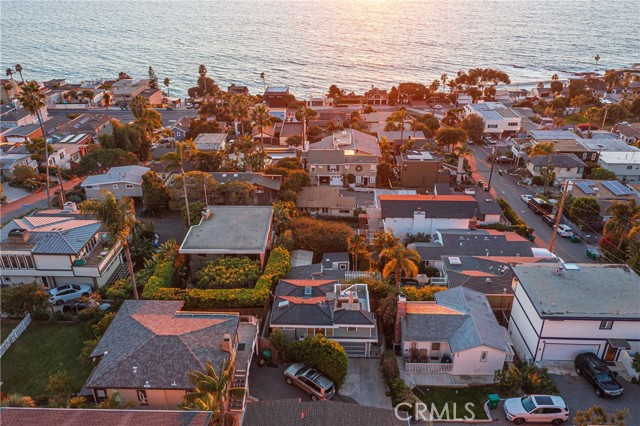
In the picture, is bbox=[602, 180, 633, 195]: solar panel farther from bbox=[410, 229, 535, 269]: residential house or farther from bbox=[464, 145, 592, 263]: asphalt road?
bbox=[410, 229, 535, 269]: residential house

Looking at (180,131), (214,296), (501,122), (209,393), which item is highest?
(209,393)

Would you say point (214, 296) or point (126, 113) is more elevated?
point (214, 296)

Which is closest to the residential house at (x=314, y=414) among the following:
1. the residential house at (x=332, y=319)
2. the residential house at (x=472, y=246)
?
the residential house at (x=332, y=319)

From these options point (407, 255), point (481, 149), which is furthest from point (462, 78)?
point (407, 255)

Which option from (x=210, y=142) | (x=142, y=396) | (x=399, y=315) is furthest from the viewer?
(x=210, y=142)

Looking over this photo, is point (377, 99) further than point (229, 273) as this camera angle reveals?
Yes

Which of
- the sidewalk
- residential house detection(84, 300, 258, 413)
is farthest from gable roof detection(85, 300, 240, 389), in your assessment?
the sidewalk

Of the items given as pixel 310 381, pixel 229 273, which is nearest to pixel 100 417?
pixel 310 381

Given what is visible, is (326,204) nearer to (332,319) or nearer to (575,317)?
(332,319)
